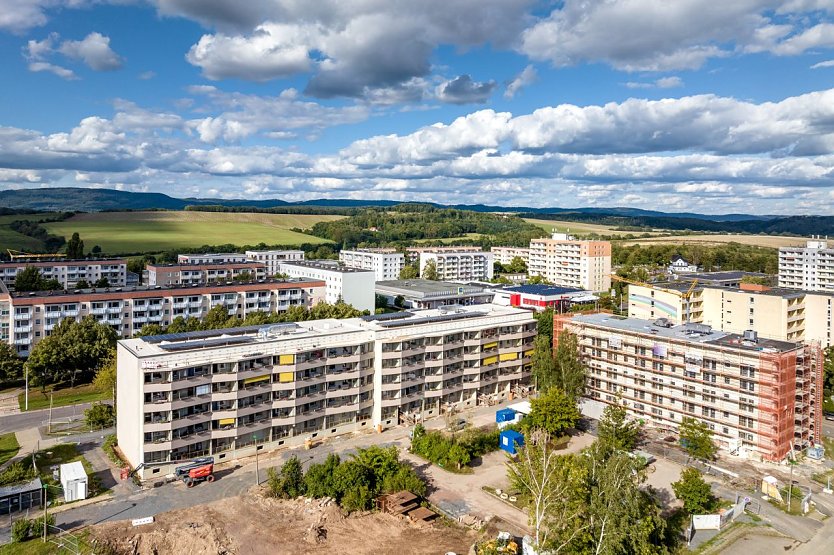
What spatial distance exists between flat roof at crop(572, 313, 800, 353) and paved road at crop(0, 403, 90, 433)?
57472 millimetres

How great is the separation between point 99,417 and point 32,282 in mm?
66700

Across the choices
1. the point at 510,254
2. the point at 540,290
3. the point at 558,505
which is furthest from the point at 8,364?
the point at 510,254

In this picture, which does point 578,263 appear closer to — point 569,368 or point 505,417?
point 569,368

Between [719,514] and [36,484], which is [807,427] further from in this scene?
[36,484]

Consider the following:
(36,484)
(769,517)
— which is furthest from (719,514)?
(36,484)

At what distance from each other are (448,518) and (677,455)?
24220 millimetres

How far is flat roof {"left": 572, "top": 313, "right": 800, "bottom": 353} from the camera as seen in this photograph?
54584mm

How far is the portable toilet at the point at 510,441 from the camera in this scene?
54.6 m

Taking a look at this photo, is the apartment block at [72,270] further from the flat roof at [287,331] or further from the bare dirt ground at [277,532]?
the bare dirt ground at [277,532]

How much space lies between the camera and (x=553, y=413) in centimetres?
5688

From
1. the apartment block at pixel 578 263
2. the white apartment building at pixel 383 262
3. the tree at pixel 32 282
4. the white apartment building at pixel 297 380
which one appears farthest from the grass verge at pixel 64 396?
the apartment block at pixel 578 263

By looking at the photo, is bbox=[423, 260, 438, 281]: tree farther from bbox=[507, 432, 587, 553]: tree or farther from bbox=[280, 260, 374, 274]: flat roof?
bbox=[507, 432, 587, 553]: tree

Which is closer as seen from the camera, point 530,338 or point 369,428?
point 369,428

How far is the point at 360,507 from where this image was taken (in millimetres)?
Answer: 43000
